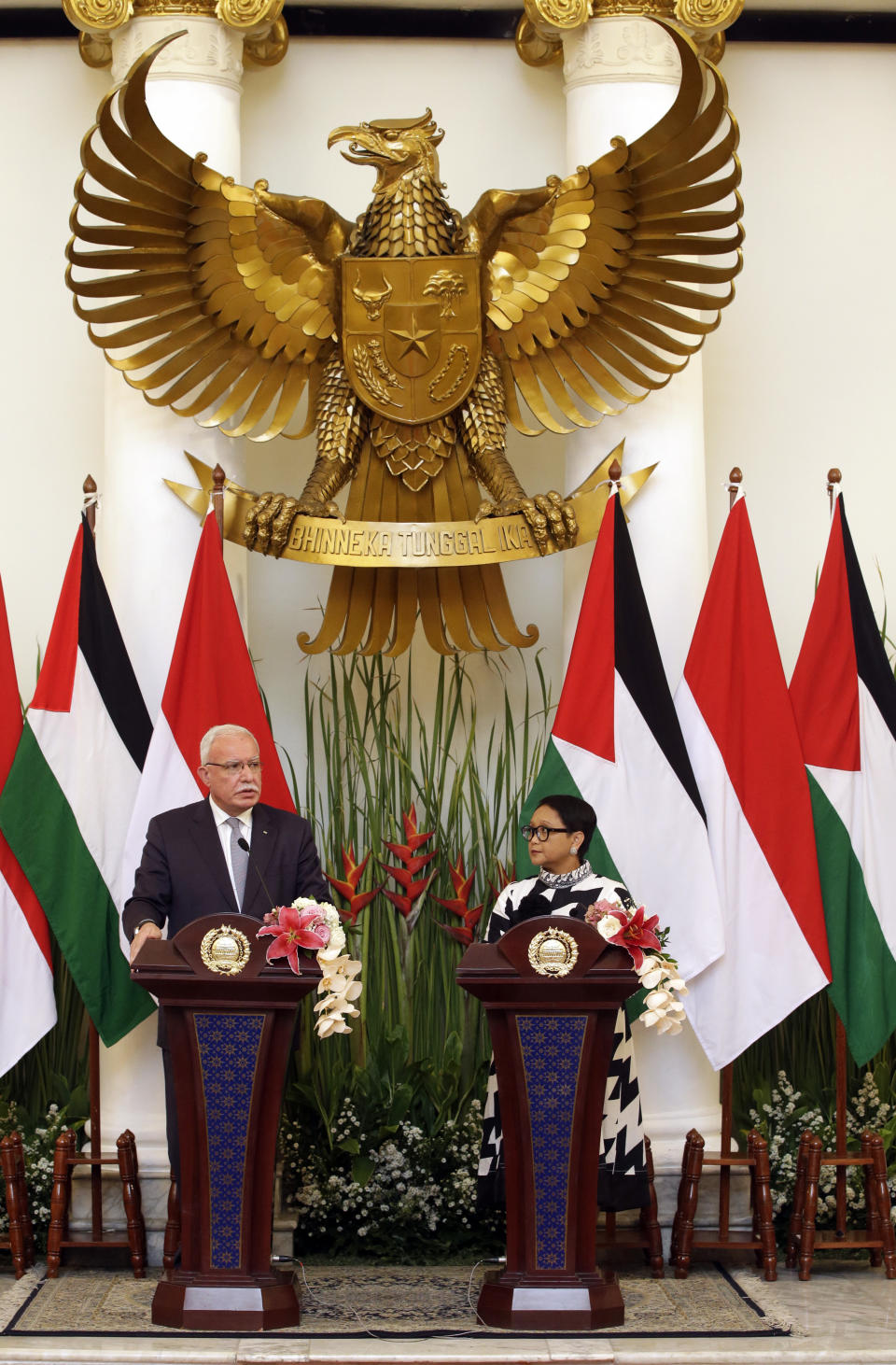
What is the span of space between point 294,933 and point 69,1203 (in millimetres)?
1363

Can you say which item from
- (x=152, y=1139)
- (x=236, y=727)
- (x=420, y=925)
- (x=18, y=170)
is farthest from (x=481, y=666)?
(x=18, y=170)

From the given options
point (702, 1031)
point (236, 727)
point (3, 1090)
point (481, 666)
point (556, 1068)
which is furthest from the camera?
point (481, 666)

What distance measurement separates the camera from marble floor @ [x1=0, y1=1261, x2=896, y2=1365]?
3.44m

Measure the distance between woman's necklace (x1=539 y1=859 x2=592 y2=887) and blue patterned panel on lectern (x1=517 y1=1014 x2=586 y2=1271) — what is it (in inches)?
16.4

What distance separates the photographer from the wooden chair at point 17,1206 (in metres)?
4.30

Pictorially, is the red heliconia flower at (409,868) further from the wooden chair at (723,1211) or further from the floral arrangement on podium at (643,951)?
the floral arrangement on podium at (643,951)

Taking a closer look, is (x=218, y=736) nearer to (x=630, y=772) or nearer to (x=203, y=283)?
(x=630, y=772)

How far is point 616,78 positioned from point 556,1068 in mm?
2948

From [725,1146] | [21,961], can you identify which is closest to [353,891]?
[21,961]

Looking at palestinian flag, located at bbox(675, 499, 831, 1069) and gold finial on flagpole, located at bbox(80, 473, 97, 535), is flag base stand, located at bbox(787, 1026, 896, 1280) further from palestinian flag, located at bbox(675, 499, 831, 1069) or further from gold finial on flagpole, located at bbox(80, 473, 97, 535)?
gold finial on flagpole, located at bbox(80, 473, 97, 535)

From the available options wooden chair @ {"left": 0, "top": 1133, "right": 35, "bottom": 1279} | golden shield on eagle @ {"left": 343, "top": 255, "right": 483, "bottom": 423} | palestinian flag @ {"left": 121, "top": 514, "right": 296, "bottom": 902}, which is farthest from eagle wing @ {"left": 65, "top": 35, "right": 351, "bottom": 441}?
wooden chair @ {"left": 0, "top": 1133, "right": 35, "bottom": 1279}

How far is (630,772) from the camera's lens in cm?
454

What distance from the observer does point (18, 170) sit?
17.4 ft

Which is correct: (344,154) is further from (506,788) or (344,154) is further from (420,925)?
(420,925)
